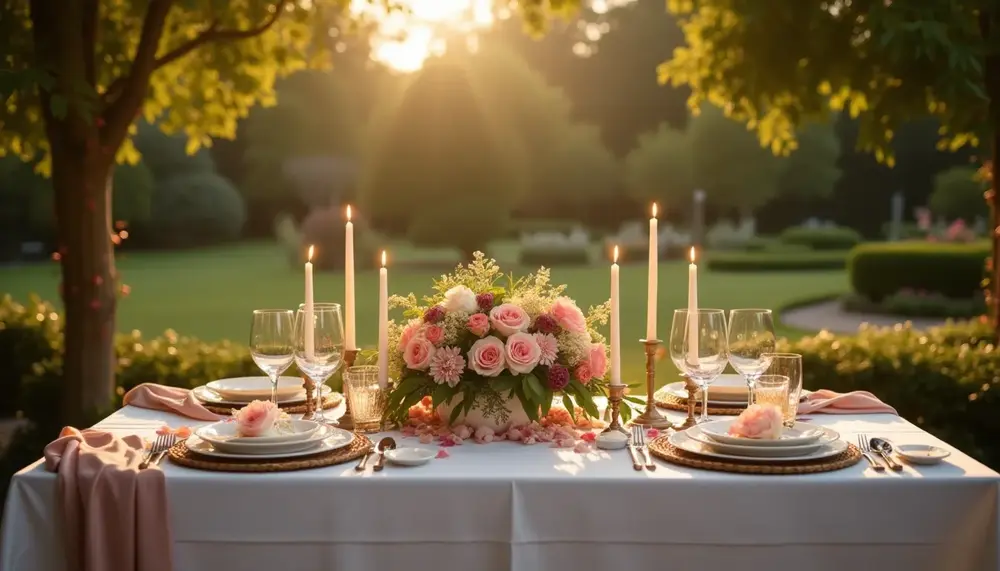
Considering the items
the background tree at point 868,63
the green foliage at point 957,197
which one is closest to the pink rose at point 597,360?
the background tree at point 868,63

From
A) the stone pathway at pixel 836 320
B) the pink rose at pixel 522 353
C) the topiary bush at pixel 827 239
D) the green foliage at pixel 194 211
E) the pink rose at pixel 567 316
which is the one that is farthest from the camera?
the green foliage at pixel 194 211

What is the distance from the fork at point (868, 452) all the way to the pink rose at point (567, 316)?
0.75 metres

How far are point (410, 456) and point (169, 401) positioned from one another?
106 centimetres

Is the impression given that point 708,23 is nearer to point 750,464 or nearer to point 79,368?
point 79,368

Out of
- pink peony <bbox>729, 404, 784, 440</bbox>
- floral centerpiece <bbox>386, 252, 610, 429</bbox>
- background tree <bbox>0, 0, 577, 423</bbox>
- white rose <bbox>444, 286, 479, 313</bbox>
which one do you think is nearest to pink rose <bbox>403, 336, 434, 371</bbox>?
floral centerpiece <bbox>386, 252, 610, 429</bbox>

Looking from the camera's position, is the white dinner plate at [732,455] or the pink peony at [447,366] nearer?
the white dinner plate at [732,455]

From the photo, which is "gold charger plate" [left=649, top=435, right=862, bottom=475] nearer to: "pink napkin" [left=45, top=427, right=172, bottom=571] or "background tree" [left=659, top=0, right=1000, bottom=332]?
"pink napkin" [left=45, top=427, right=172, bottom=571]

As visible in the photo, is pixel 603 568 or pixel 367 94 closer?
pixel 603 568

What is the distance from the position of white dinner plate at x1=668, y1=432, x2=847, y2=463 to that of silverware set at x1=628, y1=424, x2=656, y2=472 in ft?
0.25

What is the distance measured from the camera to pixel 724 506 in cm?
229

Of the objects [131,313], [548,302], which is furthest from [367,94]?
[548,302]

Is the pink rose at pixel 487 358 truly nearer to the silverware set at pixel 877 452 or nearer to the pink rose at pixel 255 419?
the pink rose at pixel 255 419

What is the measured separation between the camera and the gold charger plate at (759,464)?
7.65 ft

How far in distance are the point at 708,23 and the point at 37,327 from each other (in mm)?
4830
